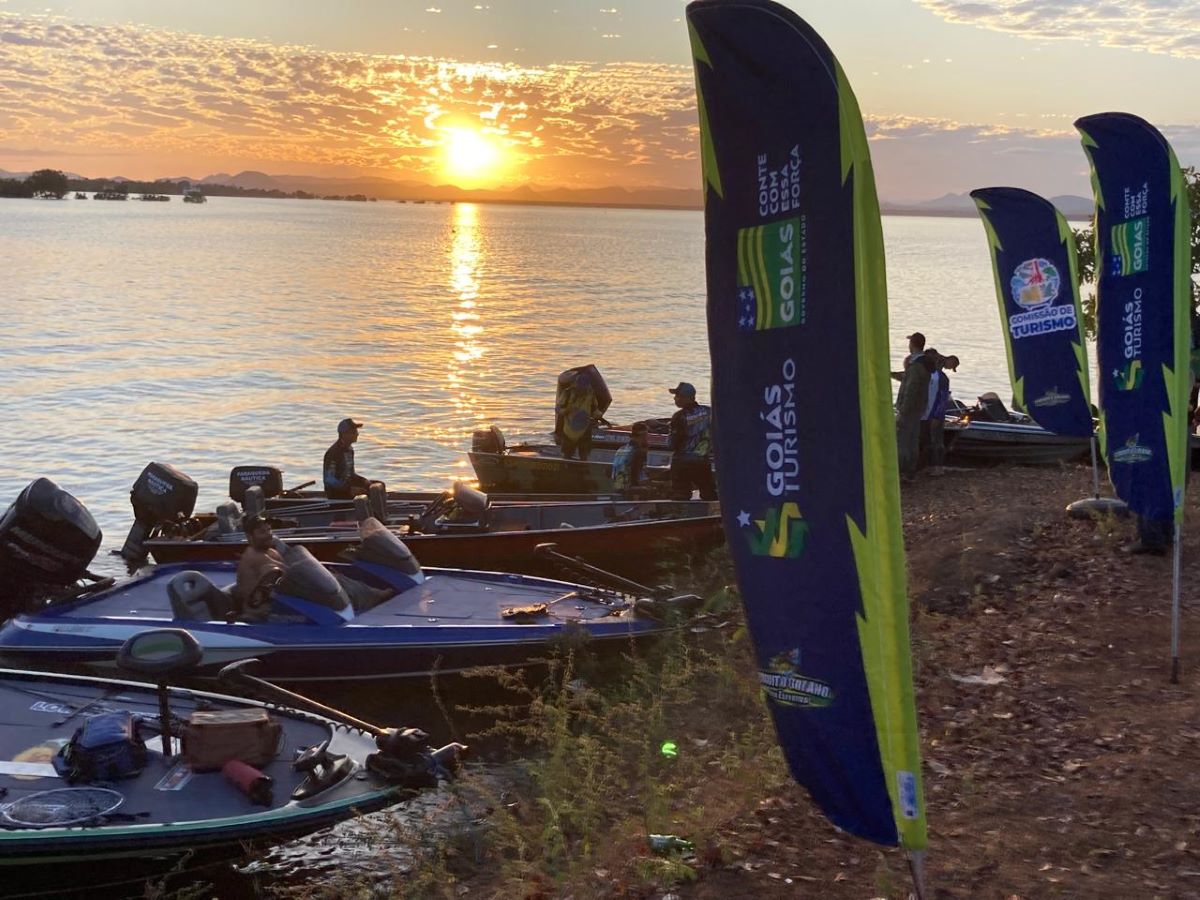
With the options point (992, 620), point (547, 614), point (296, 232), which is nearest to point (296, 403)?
point (547, 614)

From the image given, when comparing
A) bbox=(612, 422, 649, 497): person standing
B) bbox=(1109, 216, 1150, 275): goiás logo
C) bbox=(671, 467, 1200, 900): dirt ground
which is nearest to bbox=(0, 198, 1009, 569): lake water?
bbox=(612, 422, 649, 497): person standing

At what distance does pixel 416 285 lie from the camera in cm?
9400

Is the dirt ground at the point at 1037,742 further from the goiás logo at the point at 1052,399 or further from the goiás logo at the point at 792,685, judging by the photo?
the goiás logo at the point at 792,685

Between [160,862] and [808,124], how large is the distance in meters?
7.64

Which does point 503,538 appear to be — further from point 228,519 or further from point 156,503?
point 156,503

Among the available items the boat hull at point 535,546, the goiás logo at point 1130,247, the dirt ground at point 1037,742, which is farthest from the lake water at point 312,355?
the goiás logo at point 1130,247

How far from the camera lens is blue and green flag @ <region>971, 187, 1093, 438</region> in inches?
559

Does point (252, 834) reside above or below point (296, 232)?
below

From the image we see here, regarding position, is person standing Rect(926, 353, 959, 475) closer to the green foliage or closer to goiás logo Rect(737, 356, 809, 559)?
the green foliage

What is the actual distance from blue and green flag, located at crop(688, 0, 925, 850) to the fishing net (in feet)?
19.7

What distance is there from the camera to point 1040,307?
47.5 ft

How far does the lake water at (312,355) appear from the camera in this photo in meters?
31.5

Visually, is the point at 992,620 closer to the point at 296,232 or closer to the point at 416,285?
the point at 416,285

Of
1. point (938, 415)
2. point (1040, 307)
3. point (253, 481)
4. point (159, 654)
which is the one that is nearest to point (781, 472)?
point (159, 654)
